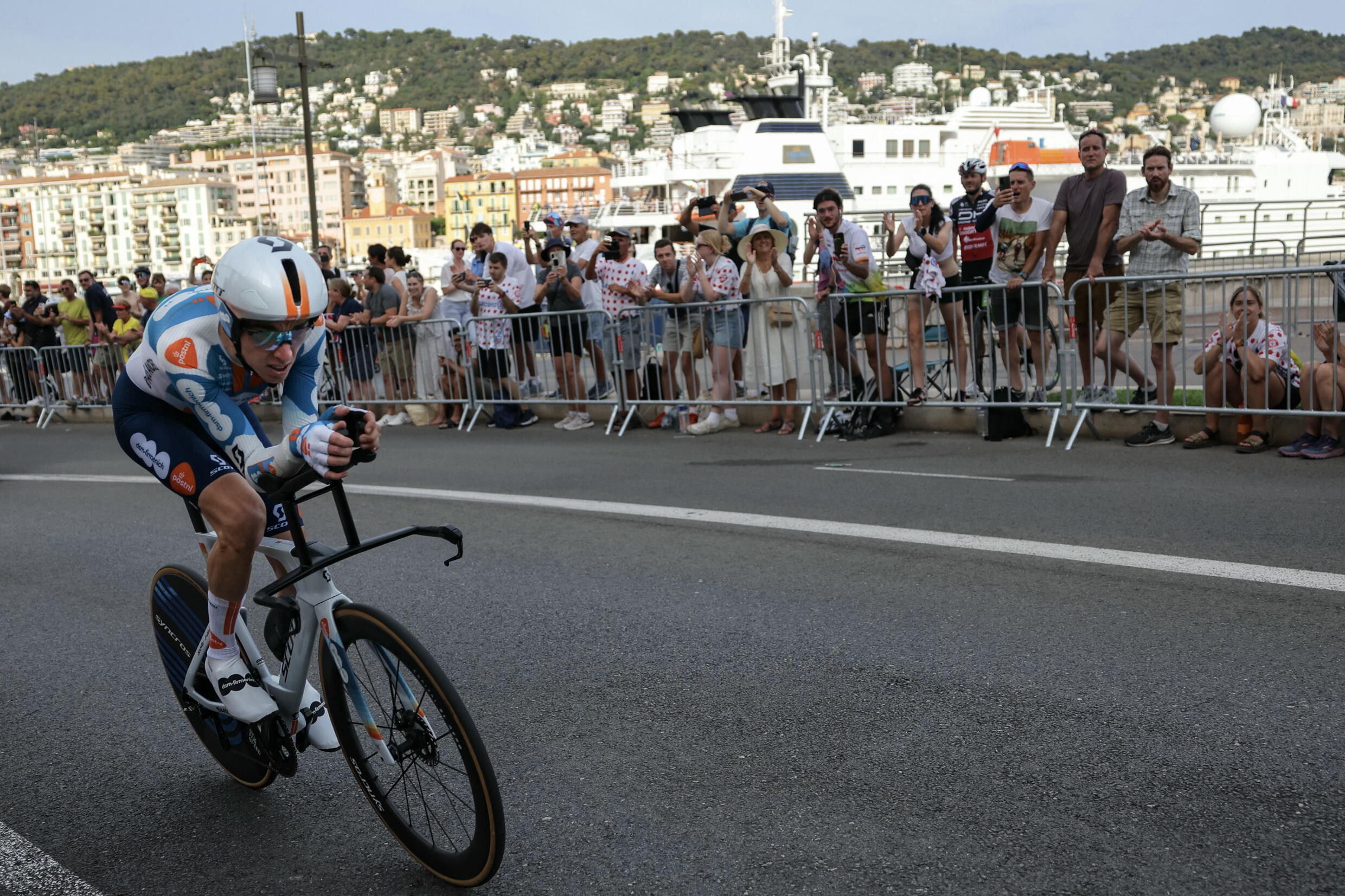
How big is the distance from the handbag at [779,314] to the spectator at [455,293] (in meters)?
4.25

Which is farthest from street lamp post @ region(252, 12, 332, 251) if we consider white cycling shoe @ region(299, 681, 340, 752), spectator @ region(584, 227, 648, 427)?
white cycling shoe @ region(299, 681, 340, 752)

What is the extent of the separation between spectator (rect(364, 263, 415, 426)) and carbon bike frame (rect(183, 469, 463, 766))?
1138cm

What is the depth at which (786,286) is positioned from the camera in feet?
39.6

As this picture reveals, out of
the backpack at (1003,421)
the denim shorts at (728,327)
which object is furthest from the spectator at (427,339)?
the backpack at (1003,421)

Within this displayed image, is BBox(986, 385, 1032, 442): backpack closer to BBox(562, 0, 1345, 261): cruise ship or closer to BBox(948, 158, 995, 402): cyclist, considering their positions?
BBox(948, 158, 995, 402): cyclist

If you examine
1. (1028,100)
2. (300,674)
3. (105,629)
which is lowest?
(105,629)

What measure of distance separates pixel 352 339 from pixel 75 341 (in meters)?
7.73

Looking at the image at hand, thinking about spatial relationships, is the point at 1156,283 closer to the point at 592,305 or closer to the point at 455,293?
the point at 592,305

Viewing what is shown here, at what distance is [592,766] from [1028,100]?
218ft

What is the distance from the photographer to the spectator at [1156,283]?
967cm

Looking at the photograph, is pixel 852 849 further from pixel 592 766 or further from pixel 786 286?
pixel 786 286

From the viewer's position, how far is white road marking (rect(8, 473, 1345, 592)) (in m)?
5.60

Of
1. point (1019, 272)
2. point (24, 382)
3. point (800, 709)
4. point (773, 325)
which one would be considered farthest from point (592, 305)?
point (24, 382)

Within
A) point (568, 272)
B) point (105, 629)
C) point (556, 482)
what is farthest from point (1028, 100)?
point (105, 629)
